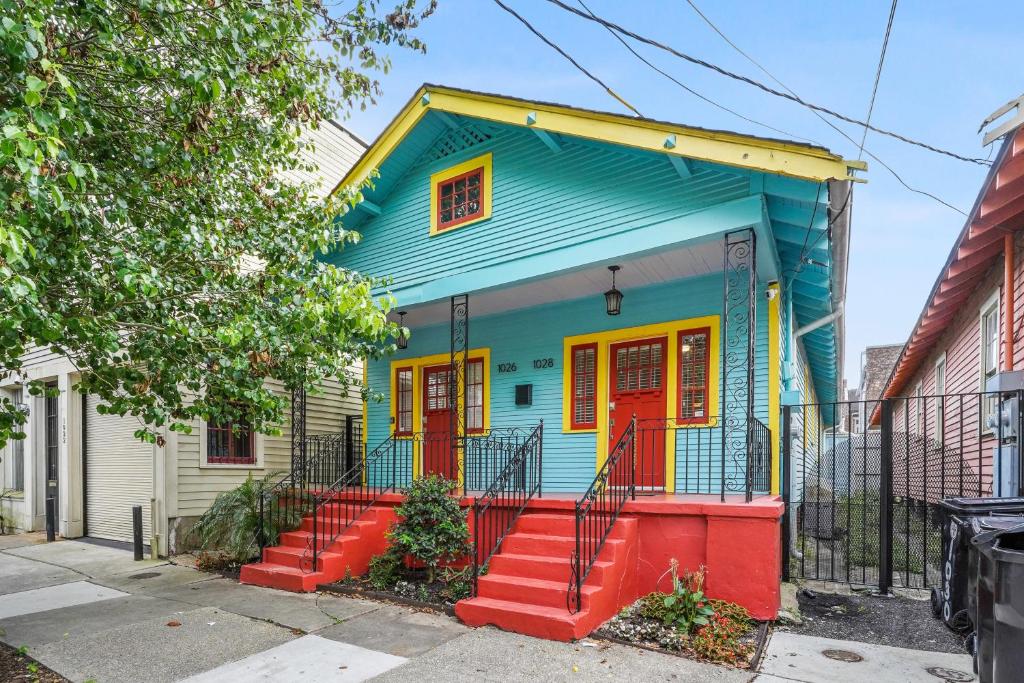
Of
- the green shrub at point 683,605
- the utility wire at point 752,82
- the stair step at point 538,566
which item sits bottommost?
the green shrub at point 683,605

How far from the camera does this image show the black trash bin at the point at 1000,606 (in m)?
2.87

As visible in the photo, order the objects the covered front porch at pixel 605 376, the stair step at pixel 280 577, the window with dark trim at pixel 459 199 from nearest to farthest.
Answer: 1. the stair step at pixel 280 577
2. the covered front porch at pixel 605 376
3. the window with dark trim at pixel 459 199

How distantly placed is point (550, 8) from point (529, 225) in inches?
99.9

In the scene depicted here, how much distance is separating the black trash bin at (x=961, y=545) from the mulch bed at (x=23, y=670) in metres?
6.32

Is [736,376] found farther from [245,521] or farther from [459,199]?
[245,521]

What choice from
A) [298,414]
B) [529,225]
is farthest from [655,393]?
[298,414]

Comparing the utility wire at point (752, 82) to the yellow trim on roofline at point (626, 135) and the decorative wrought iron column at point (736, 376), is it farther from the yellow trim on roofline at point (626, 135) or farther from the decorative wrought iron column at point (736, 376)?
the decorative wrought iron column at point (736, 376)

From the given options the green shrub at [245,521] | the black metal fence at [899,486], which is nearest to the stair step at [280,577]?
the green shrub at [245,521]

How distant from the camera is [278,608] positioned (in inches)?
248

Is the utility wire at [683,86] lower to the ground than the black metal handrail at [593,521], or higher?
higher

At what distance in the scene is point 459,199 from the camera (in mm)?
8883

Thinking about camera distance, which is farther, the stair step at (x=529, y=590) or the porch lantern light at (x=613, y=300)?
the porch lantern light at (x=613, y=300)

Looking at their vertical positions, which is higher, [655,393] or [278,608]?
[655,393]

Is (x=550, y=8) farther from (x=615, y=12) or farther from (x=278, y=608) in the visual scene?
(x=278, y=608)
